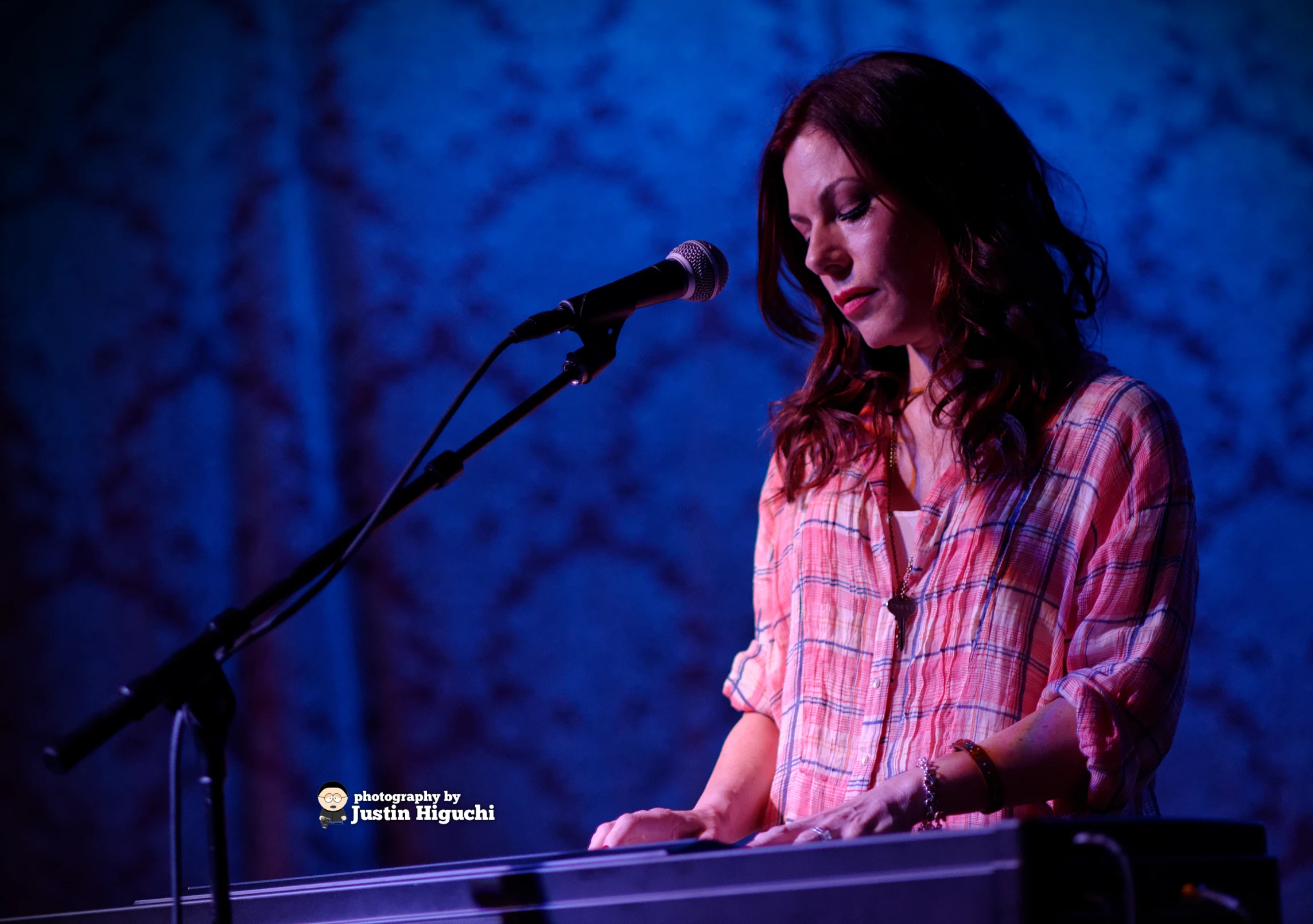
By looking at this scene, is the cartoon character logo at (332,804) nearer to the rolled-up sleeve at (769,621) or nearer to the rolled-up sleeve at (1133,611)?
the rolled-up sleeve at (769,621)

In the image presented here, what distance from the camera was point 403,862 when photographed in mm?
2336

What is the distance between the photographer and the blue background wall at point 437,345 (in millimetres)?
2152

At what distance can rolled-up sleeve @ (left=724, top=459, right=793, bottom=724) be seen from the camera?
164 cm

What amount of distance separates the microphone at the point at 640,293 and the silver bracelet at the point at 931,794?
1.92 feet

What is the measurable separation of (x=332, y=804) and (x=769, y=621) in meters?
1.22

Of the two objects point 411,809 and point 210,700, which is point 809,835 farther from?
point 411,809

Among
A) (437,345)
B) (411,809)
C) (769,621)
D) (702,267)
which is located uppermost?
(437,345)

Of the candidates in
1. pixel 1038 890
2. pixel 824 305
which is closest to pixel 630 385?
pixel 824 305

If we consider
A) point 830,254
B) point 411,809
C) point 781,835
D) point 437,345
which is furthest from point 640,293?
point 411,809

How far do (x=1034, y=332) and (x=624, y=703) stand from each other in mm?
1216

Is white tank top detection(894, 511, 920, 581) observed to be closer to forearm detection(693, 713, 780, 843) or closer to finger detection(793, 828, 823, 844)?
forearm detection(693, 713, 780, 843)

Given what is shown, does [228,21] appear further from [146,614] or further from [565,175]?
[146,614]

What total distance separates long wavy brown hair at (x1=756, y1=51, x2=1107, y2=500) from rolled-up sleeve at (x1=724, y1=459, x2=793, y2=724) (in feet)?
0.21

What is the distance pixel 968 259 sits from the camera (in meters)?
1.52
